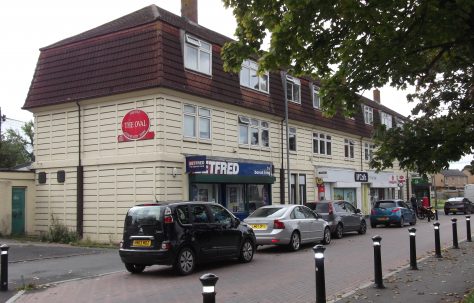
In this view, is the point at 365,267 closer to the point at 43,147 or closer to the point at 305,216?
the point at 305,216

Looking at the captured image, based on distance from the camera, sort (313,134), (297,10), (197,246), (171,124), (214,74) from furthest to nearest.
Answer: (313,134)
(214,74)
(171,124)
(197,246)
(297,10)

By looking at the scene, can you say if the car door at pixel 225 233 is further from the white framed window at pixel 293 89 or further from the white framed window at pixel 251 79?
the white framed window at pixel 293 89

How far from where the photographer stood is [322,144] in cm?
3089

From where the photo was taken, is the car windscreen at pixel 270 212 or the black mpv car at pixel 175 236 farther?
the car windscreen at pixel 270 212

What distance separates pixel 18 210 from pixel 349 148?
21.0m

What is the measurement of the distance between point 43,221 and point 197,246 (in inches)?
487

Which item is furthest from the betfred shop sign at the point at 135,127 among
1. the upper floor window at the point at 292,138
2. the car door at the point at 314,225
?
the upper floor window at the point at 292,138

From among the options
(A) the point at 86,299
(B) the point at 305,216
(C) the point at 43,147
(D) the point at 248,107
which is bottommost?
(A) the point at 86,299

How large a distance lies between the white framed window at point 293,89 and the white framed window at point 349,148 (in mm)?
7481

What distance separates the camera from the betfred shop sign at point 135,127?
62.2ft

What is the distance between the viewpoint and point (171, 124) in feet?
62.5

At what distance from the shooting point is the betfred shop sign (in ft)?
62.2

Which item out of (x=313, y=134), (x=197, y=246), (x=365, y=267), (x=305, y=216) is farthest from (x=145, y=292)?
(x=313, y=134)

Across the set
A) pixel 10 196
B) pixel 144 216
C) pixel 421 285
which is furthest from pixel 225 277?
pixel 10 196
